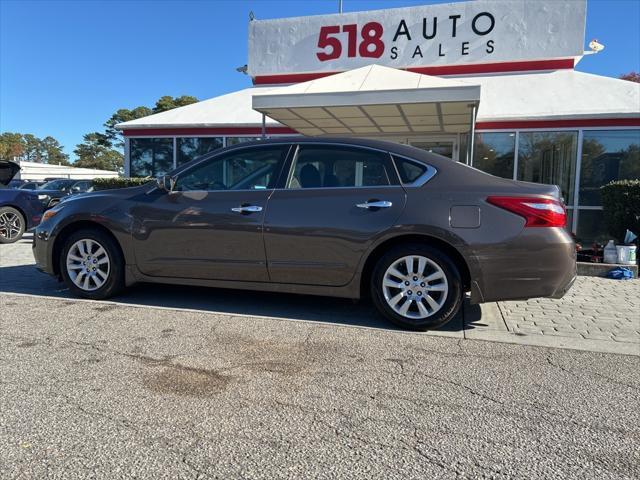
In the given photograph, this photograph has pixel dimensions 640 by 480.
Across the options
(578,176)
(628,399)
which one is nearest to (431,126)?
(578,176)

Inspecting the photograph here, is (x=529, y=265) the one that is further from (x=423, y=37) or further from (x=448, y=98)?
(x=423, y=37)

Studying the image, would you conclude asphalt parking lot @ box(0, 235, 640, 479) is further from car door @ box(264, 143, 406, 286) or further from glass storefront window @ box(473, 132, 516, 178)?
glass storefront window @ box(473, 132, 516, 178)

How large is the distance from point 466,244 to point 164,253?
9.54 feet

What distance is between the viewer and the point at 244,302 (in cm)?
537

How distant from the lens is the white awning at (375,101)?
827 cm

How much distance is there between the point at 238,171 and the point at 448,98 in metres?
4.68

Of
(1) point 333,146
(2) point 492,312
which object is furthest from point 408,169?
(2) point 492,312

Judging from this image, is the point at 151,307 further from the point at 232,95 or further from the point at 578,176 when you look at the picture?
the point at 232,95

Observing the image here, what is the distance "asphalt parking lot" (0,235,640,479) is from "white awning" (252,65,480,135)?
4.53m

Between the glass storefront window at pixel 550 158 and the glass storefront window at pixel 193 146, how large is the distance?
7768 mm

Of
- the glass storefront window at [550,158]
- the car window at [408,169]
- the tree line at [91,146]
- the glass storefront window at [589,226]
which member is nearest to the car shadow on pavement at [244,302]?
the car window at [408,169]

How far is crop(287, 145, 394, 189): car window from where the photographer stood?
4.55 m

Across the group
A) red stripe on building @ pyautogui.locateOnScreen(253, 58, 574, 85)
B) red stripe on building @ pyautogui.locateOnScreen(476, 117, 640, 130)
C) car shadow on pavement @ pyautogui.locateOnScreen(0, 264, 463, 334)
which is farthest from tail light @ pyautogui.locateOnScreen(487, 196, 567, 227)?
red stripe on building @ pyautogui.locateOnScreen(253, 58, 574, 85)

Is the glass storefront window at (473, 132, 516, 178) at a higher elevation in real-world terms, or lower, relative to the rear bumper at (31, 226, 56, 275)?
higher
